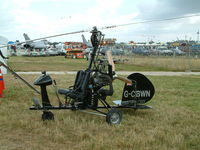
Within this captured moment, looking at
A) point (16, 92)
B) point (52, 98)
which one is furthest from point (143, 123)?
point (16, 92)

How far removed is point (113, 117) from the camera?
567 centimetres

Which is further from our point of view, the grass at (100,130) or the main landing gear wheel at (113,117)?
the main landing gear wheel at (113,117)

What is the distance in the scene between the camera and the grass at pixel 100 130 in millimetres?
4434

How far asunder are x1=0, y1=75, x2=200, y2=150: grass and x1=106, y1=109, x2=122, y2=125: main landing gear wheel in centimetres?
13

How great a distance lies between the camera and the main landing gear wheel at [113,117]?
18.4ft

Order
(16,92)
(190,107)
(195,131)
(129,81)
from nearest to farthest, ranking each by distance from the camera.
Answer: (195,131), (129,81), (190,107), (16,92)

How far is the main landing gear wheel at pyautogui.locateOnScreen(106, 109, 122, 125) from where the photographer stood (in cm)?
561

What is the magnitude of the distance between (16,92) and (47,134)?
5.06 metres

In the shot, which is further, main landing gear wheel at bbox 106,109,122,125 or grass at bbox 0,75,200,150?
main landing gear wheel at bbox 106,109,122,125

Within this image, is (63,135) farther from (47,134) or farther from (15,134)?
(15,134)

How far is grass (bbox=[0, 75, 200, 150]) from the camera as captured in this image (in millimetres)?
4434

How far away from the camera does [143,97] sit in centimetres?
669

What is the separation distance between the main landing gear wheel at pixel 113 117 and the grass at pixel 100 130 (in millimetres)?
129

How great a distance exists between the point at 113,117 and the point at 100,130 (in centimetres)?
53
